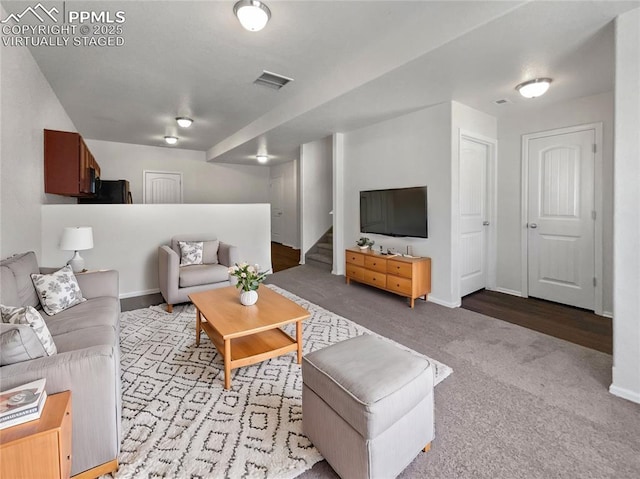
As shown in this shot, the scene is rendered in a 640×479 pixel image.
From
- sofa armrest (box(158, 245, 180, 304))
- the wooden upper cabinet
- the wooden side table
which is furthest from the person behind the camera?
sofa armrest (box(158, 245, 180, 304))

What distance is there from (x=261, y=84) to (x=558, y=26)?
2.93 meters

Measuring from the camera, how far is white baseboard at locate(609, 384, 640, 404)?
192cm

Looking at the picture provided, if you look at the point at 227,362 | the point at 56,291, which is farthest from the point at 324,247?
the point at 56,291

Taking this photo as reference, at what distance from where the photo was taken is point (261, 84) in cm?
377

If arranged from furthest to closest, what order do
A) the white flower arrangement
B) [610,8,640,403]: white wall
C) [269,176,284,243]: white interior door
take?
[269,176,284,243]: white interior door → the white flower arrangement → [610,8,640,403]: white wall

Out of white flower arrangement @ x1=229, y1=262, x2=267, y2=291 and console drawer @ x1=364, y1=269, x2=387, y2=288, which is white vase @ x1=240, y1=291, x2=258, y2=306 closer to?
white flower arrangement @ x1=229, y1=262, x2=267, y2=291

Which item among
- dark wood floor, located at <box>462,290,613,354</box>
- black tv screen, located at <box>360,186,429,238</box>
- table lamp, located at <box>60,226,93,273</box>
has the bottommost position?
dark wood floor, located at <box>462,290,613,354</box>

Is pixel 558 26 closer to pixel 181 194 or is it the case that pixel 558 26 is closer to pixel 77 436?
pixel 77 436

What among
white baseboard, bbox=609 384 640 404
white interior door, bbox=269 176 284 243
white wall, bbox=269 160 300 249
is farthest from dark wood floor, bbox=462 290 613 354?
white interior door, bbox=269 176 284 243

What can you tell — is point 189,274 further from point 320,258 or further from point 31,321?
point 320,258

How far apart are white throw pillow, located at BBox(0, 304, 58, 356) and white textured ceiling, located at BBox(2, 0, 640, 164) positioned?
88.4 inches

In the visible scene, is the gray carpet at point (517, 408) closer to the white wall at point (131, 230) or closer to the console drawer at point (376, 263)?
the console drawer at point (376, 263)

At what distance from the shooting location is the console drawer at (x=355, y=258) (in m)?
4.46

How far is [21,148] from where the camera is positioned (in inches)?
105
